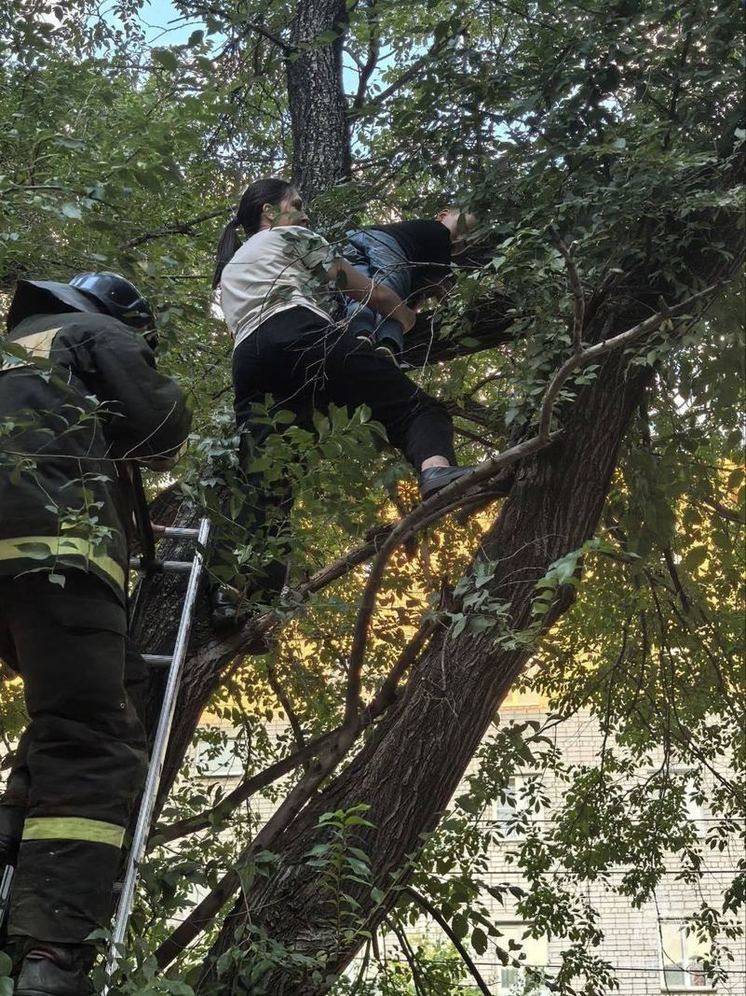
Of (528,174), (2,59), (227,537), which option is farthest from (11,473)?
(2,59)

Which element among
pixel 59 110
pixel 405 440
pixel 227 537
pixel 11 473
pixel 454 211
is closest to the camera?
pixel 11 473

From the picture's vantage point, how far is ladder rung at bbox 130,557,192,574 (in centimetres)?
406

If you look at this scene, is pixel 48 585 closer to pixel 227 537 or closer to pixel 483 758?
pixel 227 537

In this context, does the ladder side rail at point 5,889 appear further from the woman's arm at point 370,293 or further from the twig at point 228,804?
the woman's arm at point 370,293

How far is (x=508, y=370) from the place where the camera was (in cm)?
491

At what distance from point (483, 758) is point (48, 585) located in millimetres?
3233

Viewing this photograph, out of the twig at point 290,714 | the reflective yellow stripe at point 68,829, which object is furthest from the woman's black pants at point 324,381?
the twig at point 290,714

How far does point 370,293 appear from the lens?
4094 millimetres

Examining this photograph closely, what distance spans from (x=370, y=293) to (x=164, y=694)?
1.50 meters

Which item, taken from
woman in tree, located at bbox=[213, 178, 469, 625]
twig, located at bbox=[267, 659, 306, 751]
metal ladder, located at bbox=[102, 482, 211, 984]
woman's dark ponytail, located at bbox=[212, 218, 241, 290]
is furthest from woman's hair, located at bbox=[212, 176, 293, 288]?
twig, located at bbox=[267, 659, 306, 751]

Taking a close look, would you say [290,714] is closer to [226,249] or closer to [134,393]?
[226,249]

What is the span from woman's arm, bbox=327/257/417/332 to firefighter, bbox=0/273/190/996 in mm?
816

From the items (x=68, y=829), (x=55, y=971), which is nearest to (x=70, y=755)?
(x=68, y=829)

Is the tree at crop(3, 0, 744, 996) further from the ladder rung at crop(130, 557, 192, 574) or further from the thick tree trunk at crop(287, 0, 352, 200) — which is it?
the thick tree trunk at crop(287, 0, 352, 200)
